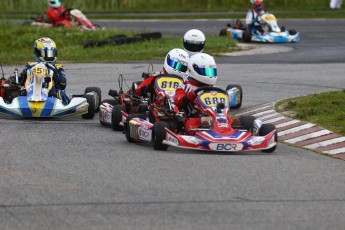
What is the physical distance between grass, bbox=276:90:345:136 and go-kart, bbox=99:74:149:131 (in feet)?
6.52

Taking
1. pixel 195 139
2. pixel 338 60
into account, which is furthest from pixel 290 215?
pixel 338 60

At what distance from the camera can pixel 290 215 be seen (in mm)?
7977

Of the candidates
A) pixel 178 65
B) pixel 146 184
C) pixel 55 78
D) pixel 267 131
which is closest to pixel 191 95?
pixel 267 131

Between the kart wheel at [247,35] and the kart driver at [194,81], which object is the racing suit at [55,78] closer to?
the kart driver at [194,81]

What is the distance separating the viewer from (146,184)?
9.06 meters

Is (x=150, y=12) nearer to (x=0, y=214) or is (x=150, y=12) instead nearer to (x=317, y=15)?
(x=317, y=15)

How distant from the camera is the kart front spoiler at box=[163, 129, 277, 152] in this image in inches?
432

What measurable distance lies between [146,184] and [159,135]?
216 centimetres

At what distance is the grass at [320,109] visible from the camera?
43.0ft


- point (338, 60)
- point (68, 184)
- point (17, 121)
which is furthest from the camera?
point (338, 60)

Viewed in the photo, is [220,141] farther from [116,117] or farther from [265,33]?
[265,33]

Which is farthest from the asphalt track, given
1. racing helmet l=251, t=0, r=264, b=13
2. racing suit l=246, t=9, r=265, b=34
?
racing helmet l=251, t=0, r=264, b=13

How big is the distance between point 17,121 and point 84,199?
232 inches

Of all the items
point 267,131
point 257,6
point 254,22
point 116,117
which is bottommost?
point 254,22
